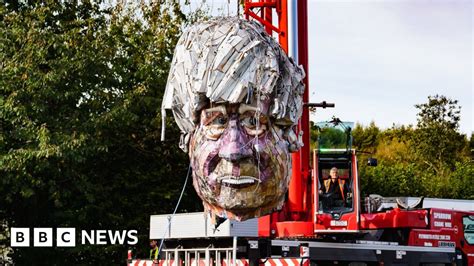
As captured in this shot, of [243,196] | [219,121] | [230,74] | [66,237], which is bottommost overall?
[66,237]

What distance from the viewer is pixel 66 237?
2117cm

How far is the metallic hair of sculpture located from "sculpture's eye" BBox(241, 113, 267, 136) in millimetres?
145

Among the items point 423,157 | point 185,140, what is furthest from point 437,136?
point 185,140

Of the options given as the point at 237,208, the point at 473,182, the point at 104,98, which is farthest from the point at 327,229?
the point at 473,182

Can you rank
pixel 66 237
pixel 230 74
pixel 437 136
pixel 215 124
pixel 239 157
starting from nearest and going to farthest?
pixel 239 157
pixel 230 74
pixel 215 124
pixel 66 237
pixel 437 136

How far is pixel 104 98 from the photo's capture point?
20938mm

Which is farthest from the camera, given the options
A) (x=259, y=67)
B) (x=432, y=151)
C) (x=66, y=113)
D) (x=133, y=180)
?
(x=432, y=151)

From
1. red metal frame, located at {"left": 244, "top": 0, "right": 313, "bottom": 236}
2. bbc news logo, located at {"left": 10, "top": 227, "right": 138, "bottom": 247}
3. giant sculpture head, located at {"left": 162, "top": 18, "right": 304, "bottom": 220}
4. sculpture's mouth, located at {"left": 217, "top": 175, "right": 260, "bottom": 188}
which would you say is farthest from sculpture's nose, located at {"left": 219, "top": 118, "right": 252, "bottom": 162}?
bbc news logo, located at {"left": 10, "top": 227, "right": 138, "bottom": 247}

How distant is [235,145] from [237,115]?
33 centimetres

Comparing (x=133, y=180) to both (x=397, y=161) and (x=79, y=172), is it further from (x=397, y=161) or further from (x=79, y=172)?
(x=397, y=161)

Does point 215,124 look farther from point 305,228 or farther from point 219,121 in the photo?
point 305,228

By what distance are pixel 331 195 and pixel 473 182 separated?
23.6 meters

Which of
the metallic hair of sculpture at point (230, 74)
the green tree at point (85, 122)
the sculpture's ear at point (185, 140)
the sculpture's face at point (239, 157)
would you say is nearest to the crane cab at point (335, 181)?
the green tree at point (85, 122)

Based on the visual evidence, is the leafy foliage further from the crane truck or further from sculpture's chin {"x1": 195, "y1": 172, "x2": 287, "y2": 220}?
sculpture's chin {"x1": 195, "y1": 172, "x2": 287, "y2": 220}
